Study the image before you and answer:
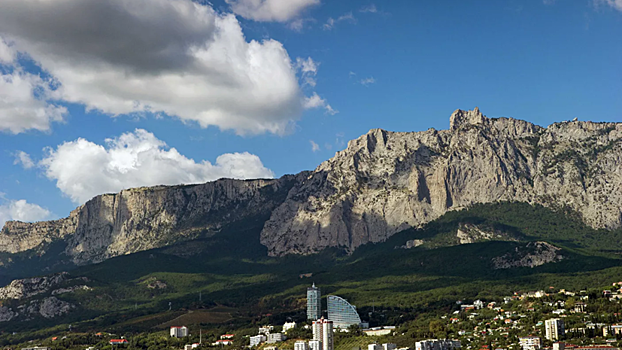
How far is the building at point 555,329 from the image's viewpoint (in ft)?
575

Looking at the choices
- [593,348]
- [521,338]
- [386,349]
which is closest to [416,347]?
[386,349]

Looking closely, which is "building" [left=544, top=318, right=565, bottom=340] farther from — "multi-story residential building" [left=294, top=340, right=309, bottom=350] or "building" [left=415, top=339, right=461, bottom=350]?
"multi-story residential building" [left=294, top=340, right=309, bottom=350]

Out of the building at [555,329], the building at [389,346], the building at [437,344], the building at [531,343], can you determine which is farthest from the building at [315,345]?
the building at [555,329]

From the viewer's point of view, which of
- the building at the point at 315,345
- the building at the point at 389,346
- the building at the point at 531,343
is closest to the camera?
the building at the point at 531,343

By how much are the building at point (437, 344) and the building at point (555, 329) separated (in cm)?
1933

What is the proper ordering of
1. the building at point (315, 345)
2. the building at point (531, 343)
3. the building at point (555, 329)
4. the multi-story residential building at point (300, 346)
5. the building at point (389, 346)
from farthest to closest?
the building at point (315, 345), the multi-story residential building at point (300, 346), the building at point (389, 346), the building at point (555, 329), the building at point (531, 343)

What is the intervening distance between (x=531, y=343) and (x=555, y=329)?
9289 millimetres

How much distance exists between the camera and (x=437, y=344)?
588ft

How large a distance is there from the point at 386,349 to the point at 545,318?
4204cm

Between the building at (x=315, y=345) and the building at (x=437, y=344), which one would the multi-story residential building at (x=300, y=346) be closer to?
the building at (x=315, y=345)

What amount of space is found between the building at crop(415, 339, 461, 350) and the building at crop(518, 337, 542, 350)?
15.4 metres

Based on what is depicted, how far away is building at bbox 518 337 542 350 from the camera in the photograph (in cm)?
16712

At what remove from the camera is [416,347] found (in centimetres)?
17725

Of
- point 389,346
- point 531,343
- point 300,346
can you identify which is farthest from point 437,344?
point 300,346
